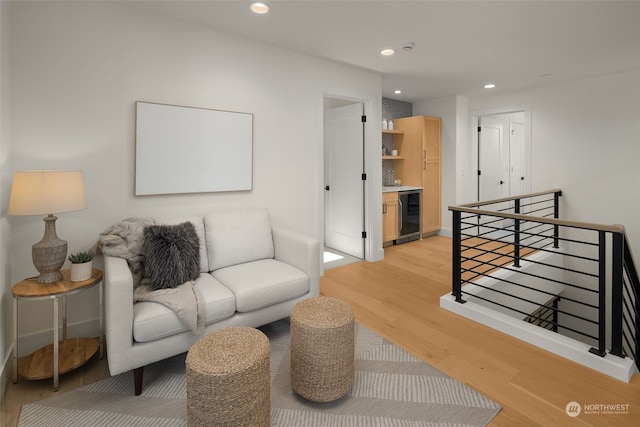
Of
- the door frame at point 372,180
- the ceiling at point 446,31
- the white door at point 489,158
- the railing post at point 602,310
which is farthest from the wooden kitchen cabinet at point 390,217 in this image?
the railing post at point 602,310

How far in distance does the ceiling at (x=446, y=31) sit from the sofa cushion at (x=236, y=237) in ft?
5.20

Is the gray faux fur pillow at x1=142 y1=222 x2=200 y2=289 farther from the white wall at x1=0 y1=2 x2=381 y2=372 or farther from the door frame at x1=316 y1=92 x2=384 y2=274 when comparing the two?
the door frame at x1=316 y1=92 x2=384 y2=274

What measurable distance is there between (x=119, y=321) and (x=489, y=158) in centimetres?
603

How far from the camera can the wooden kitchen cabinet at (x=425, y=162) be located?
18.0ft

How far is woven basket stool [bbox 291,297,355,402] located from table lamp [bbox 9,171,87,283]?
1451 millimetres

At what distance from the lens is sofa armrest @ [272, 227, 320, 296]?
2.55 m

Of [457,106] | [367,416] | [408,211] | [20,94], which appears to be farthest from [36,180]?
[457,106]

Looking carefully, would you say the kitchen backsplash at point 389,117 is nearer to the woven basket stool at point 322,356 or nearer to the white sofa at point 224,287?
the white sofa at point 224,287

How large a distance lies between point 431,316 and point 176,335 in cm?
197

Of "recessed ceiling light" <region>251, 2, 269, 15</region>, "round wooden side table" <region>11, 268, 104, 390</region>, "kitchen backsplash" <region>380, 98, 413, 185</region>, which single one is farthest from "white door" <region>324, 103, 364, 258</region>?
"round wooden side table" <region>11, 268, 104, 390</region>

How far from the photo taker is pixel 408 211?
17.6 feet

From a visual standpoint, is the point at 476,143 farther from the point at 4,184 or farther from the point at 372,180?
the point at 4,184

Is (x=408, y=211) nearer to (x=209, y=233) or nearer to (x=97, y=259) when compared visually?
(x=209, y=233)

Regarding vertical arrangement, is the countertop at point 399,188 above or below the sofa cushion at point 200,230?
above
